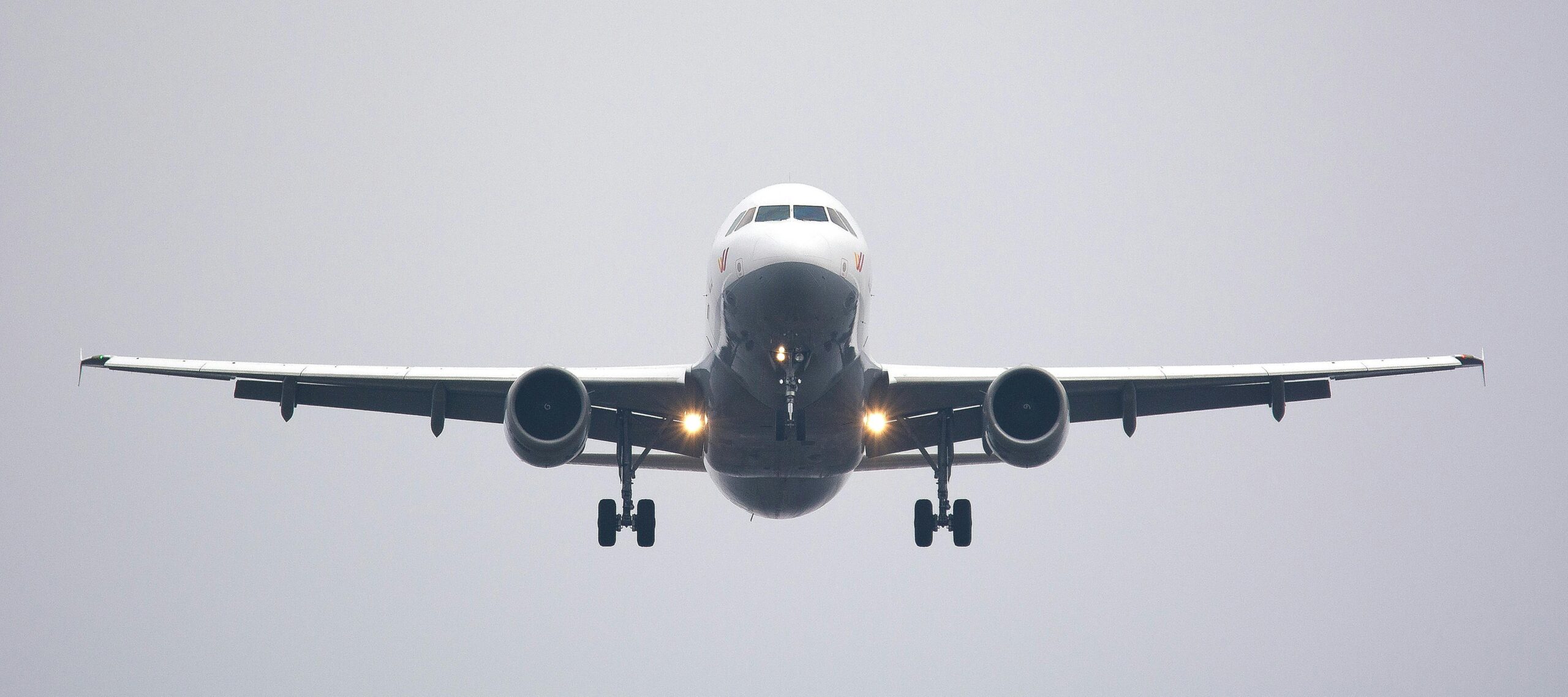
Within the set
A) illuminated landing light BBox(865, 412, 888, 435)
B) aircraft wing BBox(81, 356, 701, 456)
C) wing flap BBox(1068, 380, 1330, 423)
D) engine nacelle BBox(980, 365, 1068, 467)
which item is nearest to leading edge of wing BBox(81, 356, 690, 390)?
aircraft wing BBox(81, 356, 701, 456)

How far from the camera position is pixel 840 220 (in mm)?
21156

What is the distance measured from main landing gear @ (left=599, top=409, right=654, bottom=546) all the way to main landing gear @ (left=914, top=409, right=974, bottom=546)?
5.21m

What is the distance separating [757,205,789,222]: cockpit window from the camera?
67.6 ft

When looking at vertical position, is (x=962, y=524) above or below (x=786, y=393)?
below

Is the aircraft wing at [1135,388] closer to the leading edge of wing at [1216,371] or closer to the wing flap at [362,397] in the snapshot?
the leading edge of wing at [1216,371]

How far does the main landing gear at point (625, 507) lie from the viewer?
84.7 ft

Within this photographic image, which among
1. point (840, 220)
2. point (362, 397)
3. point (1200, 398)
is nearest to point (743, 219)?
point (840, 220)

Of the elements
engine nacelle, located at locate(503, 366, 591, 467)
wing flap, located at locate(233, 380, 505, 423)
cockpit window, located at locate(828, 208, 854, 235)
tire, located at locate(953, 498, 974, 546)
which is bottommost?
tire, located at locate(953, 498, 974, 546)

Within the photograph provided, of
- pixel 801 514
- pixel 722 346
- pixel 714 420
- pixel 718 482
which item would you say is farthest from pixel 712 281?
pixel 801 514

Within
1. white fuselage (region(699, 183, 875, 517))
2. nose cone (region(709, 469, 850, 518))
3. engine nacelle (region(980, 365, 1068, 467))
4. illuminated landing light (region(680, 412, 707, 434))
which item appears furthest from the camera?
nose cone (region(709, 469, 850, 518))

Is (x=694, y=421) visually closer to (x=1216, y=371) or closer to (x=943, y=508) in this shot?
Answer: (x=943, y=508)

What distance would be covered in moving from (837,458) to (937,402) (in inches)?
79.4

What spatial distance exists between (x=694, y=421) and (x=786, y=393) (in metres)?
3.41

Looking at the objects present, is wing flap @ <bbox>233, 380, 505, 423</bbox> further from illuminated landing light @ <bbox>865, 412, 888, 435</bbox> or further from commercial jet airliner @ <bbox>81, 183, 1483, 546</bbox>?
illuminated landing light @ <bbox>865, 412, 888, 435</bbox>
